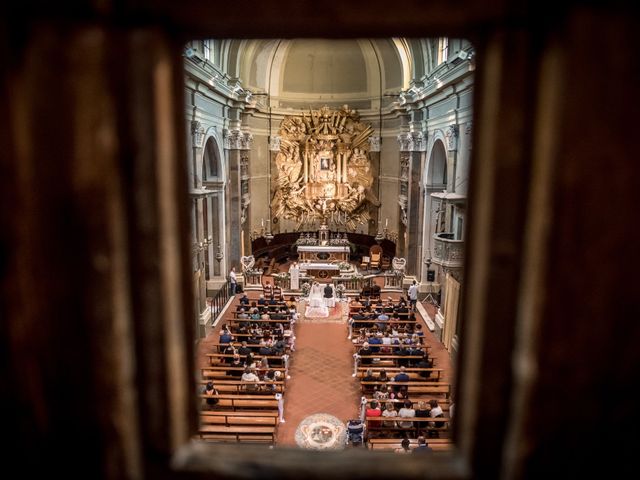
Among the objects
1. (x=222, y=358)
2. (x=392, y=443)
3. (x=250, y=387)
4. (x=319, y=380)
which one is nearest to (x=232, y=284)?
(x=222, y=358)

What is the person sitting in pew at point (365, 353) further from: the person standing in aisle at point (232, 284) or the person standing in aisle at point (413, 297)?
the person standing in aisle at point (232, 284)

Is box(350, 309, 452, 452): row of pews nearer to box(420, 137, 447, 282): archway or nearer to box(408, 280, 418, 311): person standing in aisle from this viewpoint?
box(408, 280, 418, 311): person standing in aisle

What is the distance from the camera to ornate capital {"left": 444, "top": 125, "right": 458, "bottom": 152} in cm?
1433

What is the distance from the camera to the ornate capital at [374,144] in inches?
985

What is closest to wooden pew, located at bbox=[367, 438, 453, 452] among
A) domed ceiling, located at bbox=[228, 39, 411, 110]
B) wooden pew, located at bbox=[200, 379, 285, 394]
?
wooden pew, located at bbox=[200, 379, 285, 394]

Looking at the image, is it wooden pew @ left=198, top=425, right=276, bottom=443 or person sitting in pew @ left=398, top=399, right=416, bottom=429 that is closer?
wooden pew @ left=198, top=425, right=276, bottom=443

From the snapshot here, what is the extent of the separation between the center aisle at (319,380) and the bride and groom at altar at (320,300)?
4.07 ft

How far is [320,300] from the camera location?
59.0ft

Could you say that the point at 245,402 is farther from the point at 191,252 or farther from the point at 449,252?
the point at 191,252

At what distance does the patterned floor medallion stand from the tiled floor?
0.17 metres

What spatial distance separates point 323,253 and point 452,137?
959 cm
